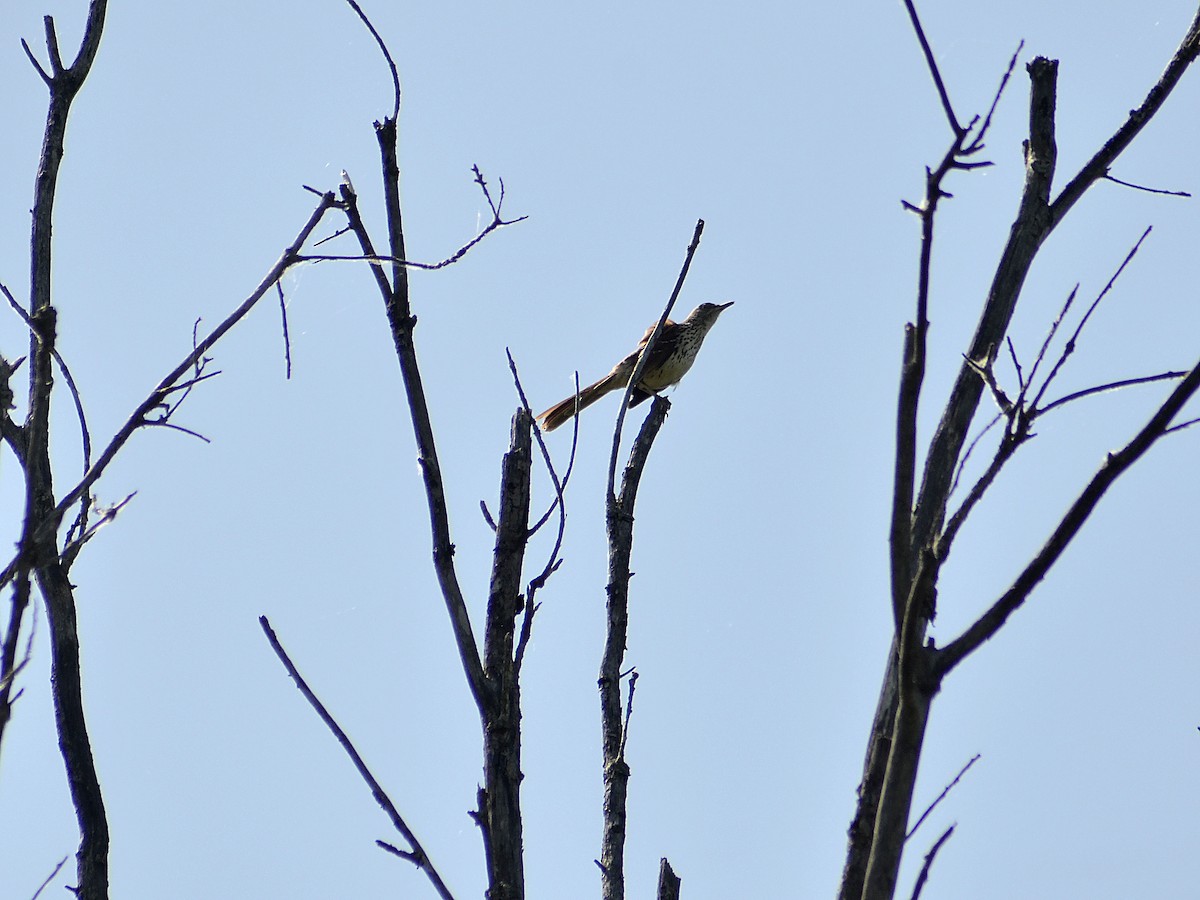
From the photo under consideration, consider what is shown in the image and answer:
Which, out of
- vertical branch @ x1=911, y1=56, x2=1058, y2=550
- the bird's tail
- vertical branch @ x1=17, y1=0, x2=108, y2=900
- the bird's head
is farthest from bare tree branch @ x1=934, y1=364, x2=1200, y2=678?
the bird's head

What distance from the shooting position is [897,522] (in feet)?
4.61

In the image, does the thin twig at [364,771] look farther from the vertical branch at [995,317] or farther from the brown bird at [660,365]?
the brown bird at [660,365]

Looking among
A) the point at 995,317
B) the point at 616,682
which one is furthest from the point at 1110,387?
the point at 616,682

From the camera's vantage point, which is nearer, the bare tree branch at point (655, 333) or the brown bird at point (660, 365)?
the bare tree branch at point (655, 333)

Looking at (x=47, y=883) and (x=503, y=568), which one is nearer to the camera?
(x=47, y=883)

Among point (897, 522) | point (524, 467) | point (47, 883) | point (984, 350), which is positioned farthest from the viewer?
point (524, 467)

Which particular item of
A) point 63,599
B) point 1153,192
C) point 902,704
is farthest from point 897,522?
point 63,599

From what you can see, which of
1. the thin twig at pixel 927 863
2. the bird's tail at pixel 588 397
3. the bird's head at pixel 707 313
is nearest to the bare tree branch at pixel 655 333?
the thin twig at pixel 927 863

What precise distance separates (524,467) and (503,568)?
7.7 inches

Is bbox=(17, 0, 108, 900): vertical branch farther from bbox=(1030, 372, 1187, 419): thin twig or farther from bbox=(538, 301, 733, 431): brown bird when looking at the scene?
bbox=(538, 301, 733, 431): brown bird

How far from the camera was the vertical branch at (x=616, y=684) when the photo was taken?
2.91 m

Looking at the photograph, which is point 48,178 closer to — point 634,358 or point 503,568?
point 503,568

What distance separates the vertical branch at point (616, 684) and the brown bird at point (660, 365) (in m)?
3.48

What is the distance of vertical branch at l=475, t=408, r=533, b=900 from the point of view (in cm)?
196
